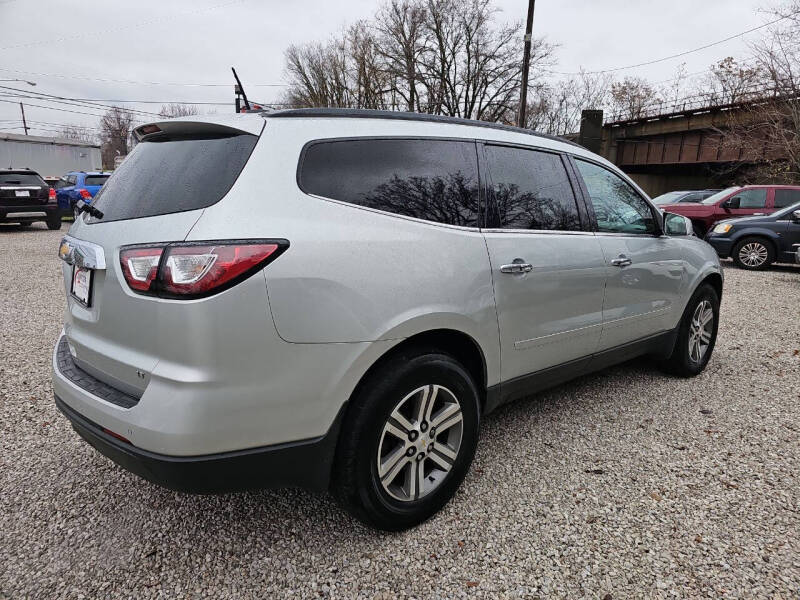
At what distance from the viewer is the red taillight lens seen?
5.53 feet

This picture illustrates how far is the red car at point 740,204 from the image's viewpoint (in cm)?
1131

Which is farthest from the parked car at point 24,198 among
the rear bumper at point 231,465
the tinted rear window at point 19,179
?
the rear bumper at point 231,465

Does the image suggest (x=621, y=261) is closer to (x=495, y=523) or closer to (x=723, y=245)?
(x=495, y=523)

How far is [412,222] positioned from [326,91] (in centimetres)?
4126

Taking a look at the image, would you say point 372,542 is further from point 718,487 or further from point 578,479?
point 718,487

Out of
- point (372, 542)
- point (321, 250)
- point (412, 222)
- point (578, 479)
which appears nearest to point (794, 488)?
point (578, 479)

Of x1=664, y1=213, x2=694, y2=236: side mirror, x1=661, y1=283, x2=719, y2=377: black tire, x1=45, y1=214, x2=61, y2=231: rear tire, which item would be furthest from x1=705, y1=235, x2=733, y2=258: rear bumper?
x1=45, y1=214, x2=61, y2=231: rear tire

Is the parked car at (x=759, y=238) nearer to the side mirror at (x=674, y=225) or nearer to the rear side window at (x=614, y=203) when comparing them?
the side mirror at (x=674, y=225)

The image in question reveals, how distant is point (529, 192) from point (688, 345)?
2215 mm

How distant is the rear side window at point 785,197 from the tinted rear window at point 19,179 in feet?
60.3

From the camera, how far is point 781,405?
3658 millimetres

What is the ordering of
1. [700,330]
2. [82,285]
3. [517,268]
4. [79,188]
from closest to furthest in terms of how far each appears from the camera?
[82,285] < [517,268] < [700,330] < [79,188]

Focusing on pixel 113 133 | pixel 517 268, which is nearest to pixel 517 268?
pixel 517 268

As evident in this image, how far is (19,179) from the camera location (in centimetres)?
1357
